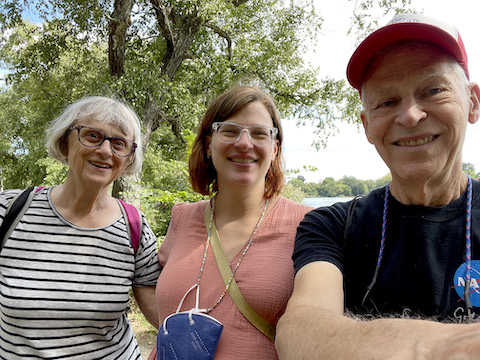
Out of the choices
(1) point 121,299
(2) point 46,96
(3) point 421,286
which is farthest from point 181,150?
(3) point 421,286

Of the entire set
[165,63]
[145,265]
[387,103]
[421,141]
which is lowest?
[145,265]

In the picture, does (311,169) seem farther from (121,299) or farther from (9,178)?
(9,178)

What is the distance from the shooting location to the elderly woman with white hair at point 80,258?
1934 millimetres

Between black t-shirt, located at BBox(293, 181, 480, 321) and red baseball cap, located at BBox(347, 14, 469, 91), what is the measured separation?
1.64 ft

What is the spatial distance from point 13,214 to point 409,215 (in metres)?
2.09

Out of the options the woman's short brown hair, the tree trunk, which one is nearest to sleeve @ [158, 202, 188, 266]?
the woman's short brown hair

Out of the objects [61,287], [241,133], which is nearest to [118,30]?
[241,133]

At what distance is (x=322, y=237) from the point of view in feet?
4.52

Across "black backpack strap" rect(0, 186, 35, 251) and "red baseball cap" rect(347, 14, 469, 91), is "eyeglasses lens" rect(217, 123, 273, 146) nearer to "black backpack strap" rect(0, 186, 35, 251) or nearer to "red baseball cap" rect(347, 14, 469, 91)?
"red baseball cap" rect(347, 14, 469, 91)

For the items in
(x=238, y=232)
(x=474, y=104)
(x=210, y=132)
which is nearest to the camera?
(x=474, y=104)

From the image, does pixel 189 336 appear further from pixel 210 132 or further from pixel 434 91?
pixel 434 91

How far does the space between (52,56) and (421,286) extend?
10.6 meters

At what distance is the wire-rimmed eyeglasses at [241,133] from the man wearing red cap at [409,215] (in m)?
→ 0.70

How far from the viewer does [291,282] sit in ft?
5.56
